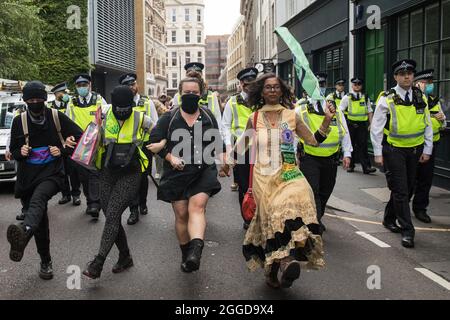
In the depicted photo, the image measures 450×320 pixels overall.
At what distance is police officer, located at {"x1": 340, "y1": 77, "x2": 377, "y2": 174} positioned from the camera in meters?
11.9

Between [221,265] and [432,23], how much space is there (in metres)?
7.38

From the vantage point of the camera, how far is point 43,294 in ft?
15.3

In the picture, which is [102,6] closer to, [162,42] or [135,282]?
[135,282]

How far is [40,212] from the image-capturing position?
496cm

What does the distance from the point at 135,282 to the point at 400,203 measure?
3.35 meters

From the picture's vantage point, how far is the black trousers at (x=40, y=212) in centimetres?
488

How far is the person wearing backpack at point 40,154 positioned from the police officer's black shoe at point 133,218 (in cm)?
222

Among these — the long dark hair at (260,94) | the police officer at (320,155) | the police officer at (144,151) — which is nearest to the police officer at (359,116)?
the police officer at (144,151)

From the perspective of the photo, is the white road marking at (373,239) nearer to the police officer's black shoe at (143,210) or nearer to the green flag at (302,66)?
the green flag at (302,66)

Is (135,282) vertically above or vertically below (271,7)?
below

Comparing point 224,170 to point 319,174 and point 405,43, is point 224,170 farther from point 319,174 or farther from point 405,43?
point 405,43
